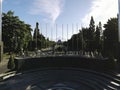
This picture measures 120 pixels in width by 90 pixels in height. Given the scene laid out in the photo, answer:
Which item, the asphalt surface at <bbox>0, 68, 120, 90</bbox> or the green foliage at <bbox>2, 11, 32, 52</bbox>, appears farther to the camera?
the green foliage at <bbox>2, 11, 32, 52</bbox>

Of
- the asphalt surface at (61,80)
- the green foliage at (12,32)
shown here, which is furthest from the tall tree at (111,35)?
the asphalt surface at (61,80)

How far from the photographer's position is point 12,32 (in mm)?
59781

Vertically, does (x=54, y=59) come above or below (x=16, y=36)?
below

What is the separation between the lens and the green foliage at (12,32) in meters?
58.6

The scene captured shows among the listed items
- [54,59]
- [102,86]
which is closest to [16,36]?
[54,59]

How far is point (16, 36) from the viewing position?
60562 mm

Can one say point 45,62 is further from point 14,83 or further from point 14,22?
point 14,22

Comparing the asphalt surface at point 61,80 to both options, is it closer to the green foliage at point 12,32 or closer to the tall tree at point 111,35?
the tall tree at point 111,35

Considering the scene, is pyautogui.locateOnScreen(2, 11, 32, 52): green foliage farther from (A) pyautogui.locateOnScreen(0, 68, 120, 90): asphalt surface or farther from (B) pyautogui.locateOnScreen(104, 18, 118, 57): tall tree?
(A) pyautogui.locateOnScreen(0, 68, 120, 90): asphalt surface

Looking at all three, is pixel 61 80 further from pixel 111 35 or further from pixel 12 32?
pixel 12 32

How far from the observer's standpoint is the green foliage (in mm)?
58594

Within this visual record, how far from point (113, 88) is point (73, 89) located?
423 centimetres

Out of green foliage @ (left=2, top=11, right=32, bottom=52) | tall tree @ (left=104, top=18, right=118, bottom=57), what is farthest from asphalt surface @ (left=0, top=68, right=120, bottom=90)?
green foliage @ (left=2, top=11, right=32, bottom=52)

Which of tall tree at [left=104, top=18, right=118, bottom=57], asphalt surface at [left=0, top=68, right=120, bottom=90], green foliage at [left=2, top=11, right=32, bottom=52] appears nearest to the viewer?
asphalt surface at [left=0, top=68, right=120, bottom=90]
